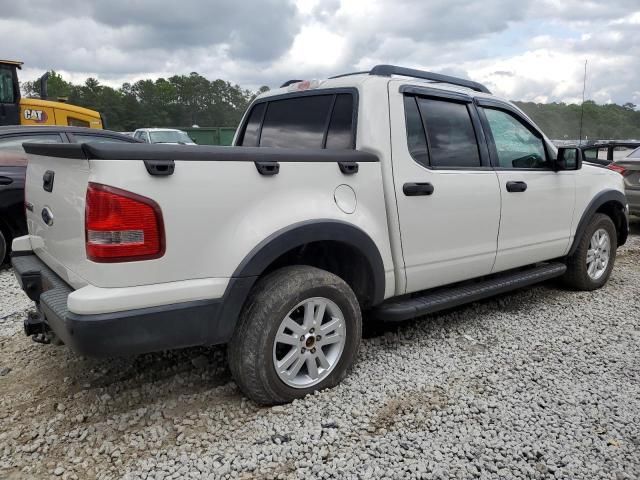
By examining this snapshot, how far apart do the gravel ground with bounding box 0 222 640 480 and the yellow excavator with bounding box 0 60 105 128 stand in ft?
24.9

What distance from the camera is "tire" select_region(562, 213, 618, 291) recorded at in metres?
4.93

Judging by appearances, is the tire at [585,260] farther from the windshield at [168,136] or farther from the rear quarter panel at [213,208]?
the windshield at [168,136]

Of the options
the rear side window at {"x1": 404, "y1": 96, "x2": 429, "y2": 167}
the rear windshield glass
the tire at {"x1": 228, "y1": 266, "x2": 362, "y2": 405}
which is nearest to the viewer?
the tire at {"x1": 228, "y1": 266, "x2": 362, "y2": 405}

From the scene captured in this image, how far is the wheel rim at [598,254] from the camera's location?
16.7 ft

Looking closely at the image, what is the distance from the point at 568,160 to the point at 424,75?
1610mm

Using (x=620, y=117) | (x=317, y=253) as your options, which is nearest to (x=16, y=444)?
(x=317, y=253)

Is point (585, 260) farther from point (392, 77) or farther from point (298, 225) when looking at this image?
point (298, 225)

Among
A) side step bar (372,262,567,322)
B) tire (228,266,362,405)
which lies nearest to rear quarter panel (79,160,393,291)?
tire (228,266,362,405)

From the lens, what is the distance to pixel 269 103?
161 inches

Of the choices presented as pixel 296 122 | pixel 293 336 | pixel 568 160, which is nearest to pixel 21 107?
pixel 296 122

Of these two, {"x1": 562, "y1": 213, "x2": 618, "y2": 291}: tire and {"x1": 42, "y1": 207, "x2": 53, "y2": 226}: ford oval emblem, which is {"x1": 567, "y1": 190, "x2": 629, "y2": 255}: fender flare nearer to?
{"x1": 562, "y1": 213, "x2": 618, "y2": 291}: tire

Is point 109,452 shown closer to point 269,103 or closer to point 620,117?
point 269,103

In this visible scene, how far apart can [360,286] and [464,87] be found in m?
1.87

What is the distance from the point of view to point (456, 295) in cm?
368
